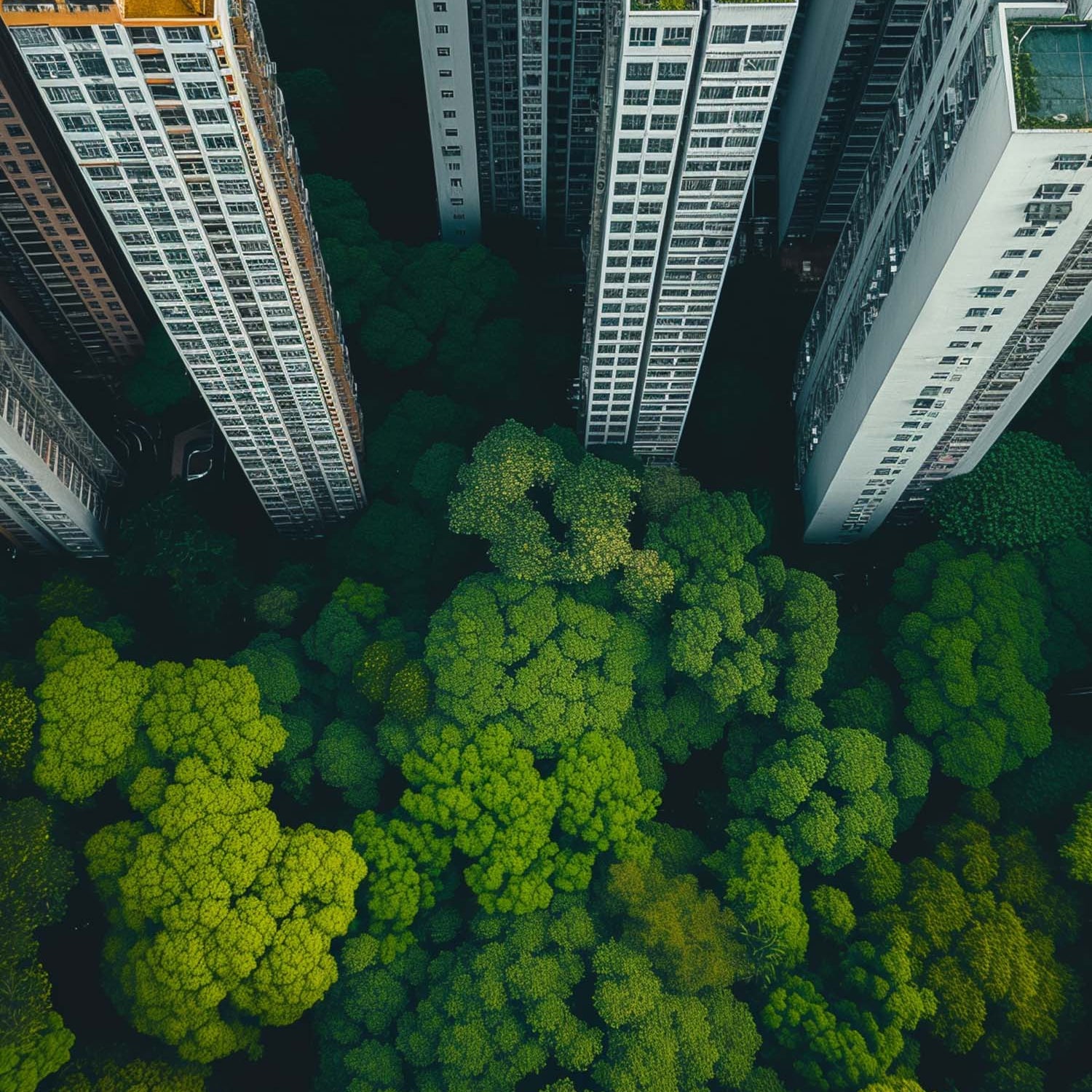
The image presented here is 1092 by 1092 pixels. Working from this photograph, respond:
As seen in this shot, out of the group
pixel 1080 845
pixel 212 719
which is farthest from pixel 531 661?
pixel 1080 845

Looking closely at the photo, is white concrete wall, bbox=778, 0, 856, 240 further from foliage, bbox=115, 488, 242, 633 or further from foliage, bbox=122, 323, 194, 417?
foliage, bbox=115, 488, 242, 633

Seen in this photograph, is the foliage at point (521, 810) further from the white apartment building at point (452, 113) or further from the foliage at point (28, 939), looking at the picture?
the white apartment building at point (452, 113)

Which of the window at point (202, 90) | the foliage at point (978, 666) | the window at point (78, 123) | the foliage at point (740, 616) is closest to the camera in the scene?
the window at point (202, 90)

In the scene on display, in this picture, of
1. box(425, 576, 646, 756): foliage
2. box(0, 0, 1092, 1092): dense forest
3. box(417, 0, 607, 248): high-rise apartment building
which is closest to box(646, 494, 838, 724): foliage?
box(0, 0, 1092, 1092): dense forest

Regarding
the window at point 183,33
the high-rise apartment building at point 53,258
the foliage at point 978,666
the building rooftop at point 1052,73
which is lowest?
the foliage at point 978,666

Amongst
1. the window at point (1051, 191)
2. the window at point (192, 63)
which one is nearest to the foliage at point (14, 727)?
the window at point (192, 63)

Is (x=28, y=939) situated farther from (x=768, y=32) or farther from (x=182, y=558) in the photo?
(x=768, y=32)
